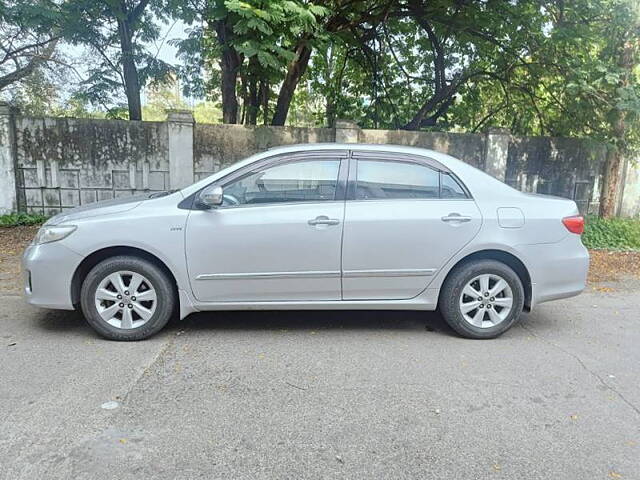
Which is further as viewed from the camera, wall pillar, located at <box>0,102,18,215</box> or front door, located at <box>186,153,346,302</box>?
wall pillar, located at <box>0,102,18,215</box>

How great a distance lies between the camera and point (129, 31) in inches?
407

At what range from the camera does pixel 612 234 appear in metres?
8.98

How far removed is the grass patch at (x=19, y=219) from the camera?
8.68 meters

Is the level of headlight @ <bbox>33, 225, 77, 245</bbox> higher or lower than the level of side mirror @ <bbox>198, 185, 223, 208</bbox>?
lower

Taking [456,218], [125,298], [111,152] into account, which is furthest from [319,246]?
[111,152]

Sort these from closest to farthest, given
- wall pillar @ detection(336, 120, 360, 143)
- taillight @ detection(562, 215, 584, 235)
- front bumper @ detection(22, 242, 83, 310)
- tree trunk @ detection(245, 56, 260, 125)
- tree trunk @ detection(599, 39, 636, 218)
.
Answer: front bumper @ detection(22, 242, 83, 310) < taillight @ detection(562, 215, 584, 235) < tree trunk @ detection(599, 39, 636, 218) < wall pillar @ detection(336, 120, 360, 143) < tree trunk @ detection(245, 56, 260, 125)

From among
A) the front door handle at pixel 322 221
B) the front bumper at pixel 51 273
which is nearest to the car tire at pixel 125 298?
the front bumper at pixel 51 273

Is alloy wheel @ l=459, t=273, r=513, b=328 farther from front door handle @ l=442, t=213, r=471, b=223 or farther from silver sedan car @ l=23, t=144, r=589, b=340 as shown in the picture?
front door handle @ l=442, t=213, r=471, b=223

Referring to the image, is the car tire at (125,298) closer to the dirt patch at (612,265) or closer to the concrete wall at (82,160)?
the concrete wall at (82,160)

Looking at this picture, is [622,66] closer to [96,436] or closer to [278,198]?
[278,198]

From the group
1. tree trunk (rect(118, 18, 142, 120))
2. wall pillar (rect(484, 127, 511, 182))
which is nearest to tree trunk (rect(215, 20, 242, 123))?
tree trunk (rect(118, 18, 142, 120))

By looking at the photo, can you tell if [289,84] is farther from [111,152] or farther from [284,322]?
[284,322]

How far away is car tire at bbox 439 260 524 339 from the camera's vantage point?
437 centimetres

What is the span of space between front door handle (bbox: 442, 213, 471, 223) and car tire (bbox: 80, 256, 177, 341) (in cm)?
248
